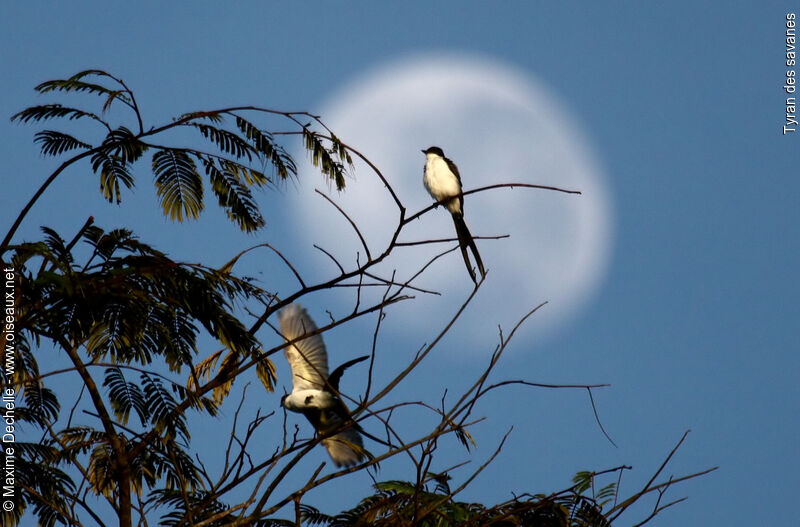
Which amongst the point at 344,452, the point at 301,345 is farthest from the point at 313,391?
the point at 344,452

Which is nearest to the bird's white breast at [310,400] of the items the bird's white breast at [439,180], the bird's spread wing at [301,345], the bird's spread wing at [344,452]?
the bird's spread wing at [301,345]

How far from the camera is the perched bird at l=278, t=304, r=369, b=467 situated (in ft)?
23.4

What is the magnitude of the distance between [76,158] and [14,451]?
1926mm

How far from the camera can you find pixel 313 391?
718 centimetres

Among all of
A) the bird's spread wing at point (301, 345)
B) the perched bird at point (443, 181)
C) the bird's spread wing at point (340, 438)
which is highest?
the perched bird at point (443, 181)

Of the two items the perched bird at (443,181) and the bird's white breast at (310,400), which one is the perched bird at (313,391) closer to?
the bird's white breast at (310,400)

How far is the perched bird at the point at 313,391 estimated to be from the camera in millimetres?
7145

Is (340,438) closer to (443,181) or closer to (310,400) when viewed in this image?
(310,400)

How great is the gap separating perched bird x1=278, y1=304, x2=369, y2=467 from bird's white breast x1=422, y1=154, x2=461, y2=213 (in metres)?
1.56

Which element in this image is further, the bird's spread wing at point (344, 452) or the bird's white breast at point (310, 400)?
the bird's spread wing at point (344, 452)

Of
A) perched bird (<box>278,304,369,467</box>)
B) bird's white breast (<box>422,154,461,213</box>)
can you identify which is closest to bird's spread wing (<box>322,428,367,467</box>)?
perched bird (<box>278,304,369,467</box>)

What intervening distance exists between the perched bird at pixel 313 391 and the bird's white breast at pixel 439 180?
61.6 inches

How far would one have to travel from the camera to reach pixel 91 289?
5.50m

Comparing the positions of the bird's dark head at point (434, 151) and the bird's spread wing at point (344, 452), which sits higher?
the bird's dark head at point (434, 151)
